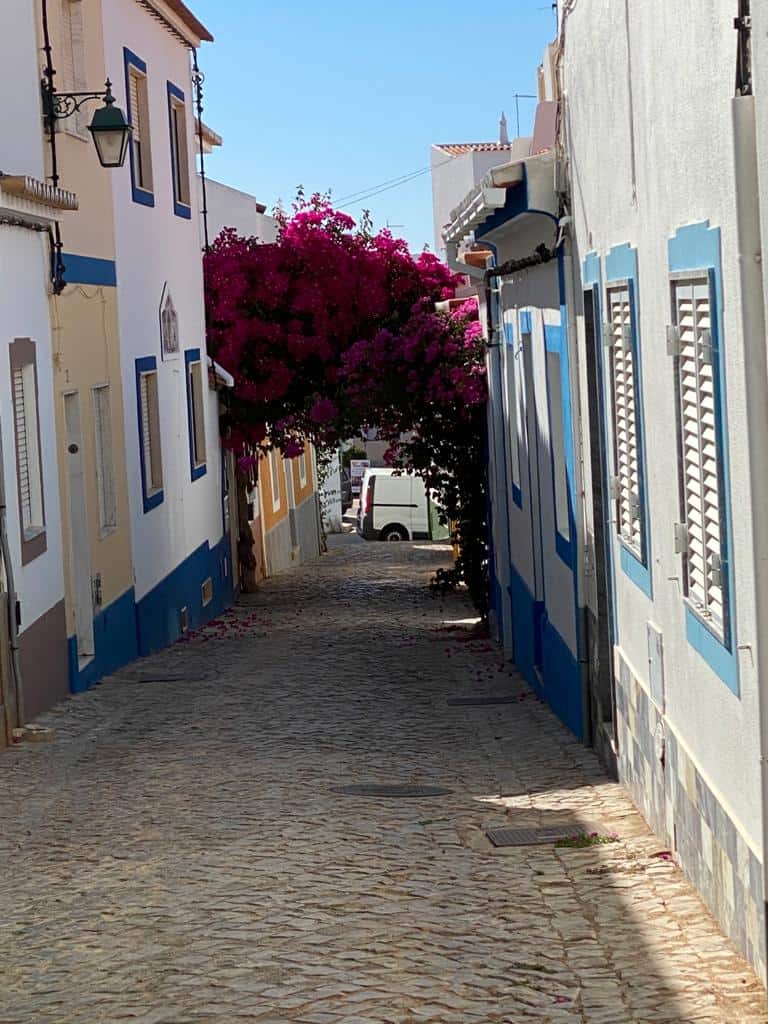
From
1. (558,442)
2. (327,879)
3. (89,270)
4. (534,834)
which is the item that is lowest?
(534,834)

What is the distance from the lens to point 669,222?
6.65m

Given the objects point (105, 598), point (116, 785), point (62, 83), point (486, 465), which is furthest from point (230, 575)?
point (116, 785)

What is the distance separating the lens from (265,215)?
41.9 meters

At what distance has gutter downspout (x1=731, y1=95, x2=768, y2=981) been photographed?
4.96 metres

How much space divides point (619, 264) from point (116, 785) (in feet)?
14.2

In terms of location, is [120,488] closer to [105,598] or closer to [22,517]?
[105,598]

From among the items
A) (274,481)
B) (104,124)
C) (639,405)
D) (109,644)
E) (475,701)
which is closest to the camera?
(639,405)

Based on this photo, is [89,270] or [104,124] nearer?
[104,124]

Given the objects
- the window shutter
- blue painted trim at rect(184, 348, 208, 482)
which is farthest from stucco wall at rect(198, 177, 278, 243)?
the window shutter

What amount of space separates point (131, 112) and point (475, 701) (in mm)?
8090

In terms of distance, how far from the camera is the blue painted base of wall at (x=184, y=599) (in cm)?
1747

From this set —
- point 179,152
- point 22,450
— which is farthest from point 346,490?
point 22,450

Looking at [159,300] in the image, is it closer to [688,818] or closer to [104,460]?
[104,460]

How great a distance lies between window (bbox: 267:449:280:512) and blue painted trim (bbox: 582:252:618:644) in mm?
24105
